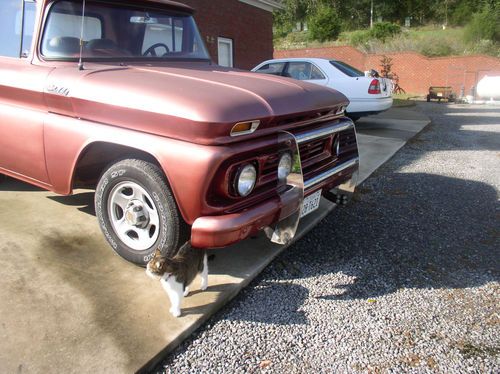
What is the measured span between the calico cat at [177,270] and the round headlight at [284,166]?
28.9 inches

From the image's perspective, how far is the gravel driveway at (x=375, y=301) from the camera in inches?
92.6

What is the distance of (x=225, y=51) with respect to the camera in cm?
1434

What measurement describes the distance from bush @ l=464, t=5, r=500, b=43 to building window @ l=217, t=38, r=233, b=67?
2319 cm

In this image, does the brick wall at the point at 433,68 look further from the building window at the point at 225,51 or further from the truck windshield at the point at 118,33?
the truck windshield at the point at 118,33

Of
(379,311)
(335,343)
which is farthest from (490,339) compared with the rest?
(335,343)

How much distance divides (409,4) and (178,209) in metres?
54.3

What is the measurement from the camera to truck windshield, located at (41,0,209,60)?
3.36 m

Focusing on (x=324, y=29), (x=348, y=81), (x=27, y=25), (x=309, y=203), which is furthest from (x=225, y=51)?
(x=324, y=29)

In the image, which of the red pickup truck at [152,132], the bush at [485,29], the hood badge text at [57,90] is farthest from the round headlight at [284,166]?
the bush at [485,29]

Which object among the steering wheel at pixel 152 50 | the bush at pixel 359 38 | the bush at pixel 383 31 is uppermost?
the bush at pixel 383 31

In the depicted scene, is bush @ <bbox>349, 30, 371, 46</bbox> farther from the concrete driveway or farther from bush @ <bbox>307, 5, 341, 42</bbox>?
the concrete driveway

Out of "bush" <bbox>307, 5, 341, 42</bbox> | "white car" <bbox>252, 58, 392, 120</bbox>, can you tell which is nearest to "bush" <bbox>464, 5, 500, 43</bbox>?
"bush" <bbox>307, 5, 341, 42</bbox>

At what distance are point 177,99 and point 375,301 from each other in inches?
73.4

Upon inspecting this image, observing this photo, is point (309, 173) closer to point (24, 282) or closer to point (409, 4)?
point (24, 282)
